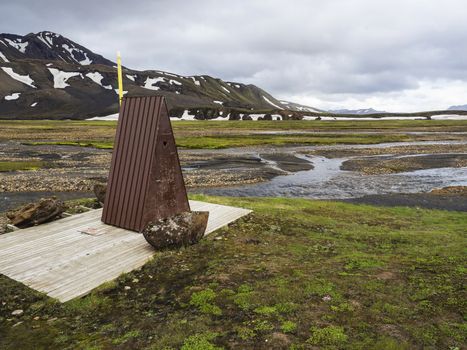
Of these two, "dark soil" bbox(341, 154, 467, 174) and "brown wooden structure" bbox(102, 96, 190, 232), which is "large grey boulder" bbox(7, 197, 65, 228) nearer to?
"brown wooden structure" bbox(102, 96, 190, 232)

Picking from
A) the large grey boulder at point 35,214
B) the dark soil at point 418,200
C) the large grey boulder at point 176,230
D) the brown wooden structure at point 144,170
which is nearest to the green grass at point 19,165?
the large grey boulder at point 35,214

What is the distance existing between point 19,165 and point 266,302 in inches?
1838

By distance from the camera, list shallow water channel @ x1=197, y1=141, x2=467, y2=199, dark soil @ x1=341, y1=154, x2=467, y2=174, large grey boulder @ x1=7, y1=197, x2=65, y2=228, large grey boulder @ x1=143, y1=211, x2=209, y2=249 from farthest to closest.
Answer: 1. dark soil @ x1=341, y1=154, x2=467, y2=174
2. shallow water channel @ x1=197, y1=141, x2=467, y2=199
3. large grey boulder @ x1=7, y1=197, x2=65, y2=228
4. large grey boulder @ x1=143, y1=211, x2=209, y2=249

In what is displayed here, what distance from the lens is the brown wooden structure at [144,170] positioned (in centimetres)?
1359

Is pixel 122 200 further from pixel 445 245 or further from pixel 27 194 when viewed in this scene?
pixel 27 194

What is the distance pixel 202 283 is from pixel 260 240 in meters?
4.44

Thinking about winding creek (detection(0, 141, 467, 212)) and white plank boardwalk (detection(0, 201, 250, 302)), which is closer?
white plank boardwalk (detection(0, 201, 250, 302))

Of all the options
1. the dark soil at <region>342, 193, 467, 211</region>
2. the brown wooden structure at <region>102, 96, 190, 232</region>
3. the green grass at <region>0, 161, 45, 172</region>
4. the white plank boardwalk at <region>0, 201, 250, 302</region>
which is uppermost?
the brown wooden structure at <region>102, 96, 190, 232</region>

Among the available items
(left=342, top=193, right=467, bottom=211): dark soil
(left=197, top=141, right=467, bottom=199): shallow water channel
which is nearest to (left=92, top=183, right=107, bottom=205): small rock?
(left=197, top=141, right=467, bottom=199): shallow water channel

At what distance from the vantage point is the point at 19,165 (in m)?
45.9

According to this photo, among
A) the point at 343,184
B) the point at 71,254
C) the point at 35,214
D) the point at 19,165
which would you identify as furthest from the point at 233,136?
the point at 71,254

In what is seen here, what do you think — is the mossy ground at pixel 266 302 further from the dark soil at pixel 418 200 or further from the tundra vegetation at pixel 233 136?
the tundra vegetation at pixel 233 136

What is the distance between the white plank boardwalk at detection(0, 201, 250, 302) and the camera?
10.2 m

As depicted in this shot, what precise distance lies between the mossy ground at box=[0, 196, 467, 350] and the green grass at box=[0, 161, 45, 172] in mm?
37785
